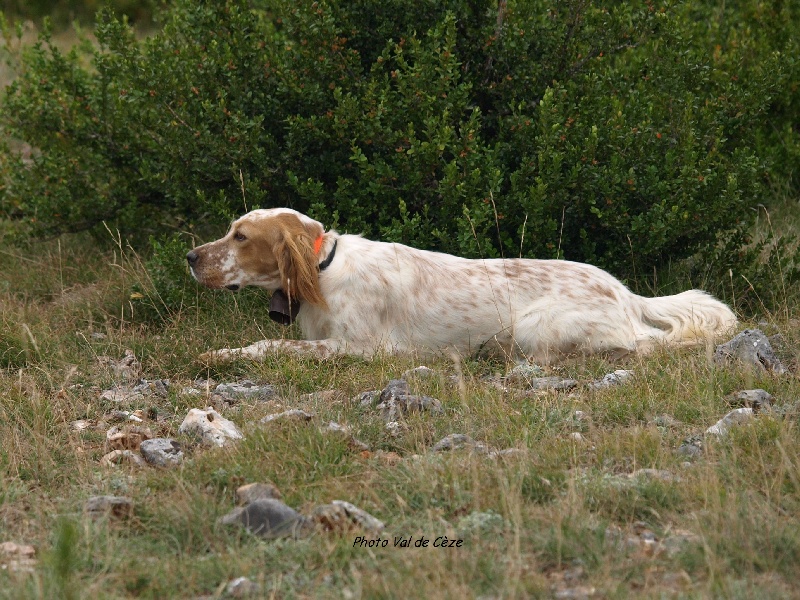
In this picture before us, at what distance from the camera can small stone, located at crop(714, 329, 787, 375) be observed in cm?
536

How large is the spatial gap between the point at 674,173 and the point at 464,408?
298 cm

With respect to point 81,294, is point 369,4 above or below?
above

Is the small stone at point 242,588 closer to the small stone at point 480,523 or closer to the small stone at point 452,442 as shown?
the small stone at point 480,523

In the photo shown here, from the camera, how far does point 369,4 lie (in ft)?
23.8

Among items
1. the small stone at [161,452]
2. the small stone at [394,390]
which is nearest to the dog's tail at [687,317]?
the small stone at [394,390]

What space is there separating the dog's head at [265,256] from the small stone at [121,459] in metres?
1.90

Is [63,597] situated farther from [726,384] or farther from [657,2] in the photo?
[657,2]

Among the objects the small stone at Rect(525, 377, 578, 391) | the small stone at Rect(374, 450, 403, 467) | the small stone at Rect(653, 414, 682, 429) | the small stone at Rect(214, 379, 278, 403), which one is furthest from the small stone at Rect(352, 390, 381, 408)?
the small stone at Rect(653, 414, 682, 429)

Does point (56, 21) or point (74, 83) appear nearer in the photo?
point (74, 83)

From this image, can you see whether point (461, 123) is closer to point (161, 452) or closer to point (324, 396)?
point (324, 396)

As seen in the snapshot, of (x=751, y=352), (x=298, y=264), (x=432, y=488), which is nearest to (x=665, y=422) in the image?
(x=751, y=352)

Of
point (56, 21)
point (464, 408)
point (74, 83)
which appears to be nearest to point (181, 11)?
point (74, 83)

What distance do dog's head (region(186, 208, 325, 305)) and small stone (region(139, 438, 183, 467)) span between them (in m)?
1.80

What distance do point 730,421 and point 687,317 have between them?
1.97 metres
